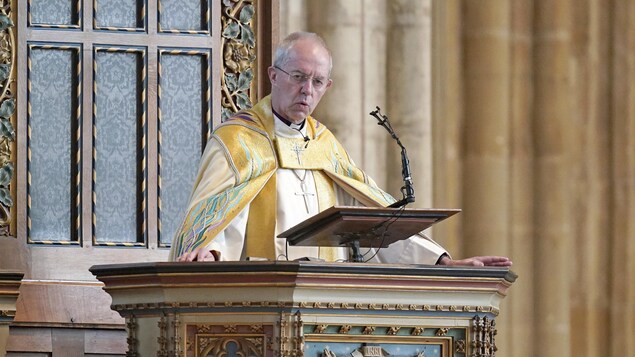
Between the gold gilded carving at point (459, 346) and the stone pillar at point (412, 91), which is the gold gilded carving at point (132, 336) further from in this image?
the stone pillar at point (412, 91)

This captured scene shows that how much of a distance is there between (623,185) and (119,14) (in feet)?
10.0

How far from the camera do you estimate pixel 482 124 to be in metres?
9.50

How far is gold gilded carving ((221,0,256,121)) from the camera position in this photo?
29.8 feet

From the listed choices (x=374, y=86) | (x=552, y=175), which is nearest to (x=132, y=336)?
(x=374, y=86)

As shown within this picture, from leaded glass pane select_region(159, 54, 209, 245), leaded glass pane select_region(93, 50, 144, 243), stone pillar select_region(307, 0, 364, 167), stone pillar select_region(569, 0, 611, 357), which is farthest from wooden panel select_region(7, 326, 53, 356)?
stone pillar select_region(569, 0, 611, 357)

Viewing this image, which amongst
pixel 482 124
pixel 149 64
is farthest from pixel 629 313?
pixel 149 64

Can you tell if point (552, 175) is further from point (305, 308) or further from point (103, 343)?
point (305, 308)

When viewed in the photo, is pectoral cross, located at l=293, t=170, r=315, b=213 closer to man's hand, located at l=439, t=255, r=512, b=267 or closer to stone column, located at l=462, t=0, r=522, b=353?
man's hand, located at l=439, t=255, r=512, b=267

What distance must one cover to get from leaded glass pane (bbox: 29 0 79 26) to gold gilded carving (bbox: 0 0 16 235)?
118 millimetres

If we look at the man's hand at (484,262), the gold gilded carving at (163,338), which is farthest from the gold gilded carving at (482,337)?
the gold gilded carving at (163,338)

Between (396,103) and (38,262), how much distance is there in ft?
6.92

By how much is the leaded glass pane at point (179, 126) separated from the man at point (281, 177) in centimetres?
141

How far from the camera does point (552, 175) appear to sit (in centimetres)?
955

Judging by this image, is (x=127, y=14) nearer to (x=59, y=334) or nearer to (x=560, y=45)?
(x=59, y=334)
